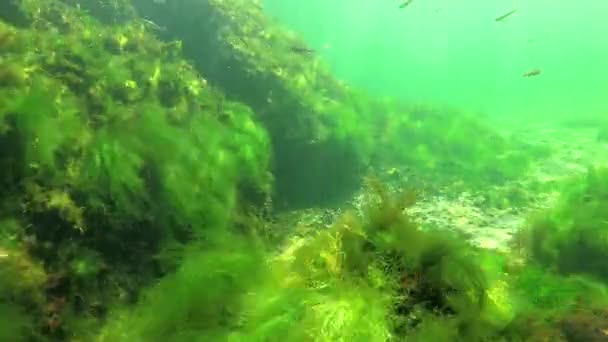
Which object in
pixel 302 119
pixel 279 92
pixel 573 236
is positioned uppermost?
pixel 279 92

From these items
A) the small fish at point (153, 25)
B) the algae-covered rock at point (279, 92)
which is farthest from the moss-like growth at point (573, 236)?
the small fish at point (153, 25)

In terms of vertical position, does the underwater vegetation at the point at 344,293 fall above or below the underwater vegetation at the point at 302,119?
below

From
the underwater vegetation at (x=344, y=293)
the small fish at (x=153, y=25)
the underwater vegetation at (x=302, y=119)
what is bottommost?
the underwater vegetation at (x=344, y=293)

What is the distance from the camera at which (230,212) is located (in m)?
6.16

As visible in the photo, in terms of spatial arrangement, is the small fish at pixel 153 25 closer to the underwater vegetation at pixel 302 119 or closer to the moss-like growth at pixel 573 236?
the underwater vegetation at pixel 302 119

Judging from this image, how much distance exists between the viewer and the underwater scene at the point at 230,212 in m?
2.90

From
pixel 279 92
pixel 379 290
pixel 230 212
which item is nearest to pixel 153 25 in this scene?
pixel 279 92

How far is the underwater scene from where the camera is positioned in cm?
290

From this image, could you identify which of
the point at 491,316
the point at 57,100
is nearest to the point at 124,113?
the point at 57,100

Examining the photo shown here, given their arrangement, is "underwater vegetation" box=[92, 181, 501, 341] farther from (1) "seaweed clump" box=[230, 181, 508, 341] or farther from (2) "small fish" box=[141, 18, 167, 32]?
(2) "small fish" box=[141, 18, 167, 32]

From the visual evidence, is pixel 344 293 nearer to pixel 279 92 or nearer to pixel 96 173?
pixel 96 173

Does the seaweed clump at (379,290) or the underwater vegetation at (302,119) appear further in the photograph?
the underwater vegetation at (302,119)

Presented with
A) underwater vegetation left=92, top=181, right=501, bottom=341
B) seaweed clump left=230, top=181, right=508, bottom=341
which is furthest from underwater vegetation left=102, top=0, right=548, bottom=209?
seaweed clump left=230, top=181, right=508, bottom=341

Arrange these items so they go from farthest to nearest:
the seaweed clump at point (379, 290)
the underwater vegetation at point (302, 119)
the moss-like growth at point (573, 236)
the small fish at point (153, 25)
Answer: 1. the small fish at point (153, 25)
2. the underwater vegetation at point (302, 119)
3. the moss-like growth at point (573, 236)
4. the seaweed clump at point (379, 290)
